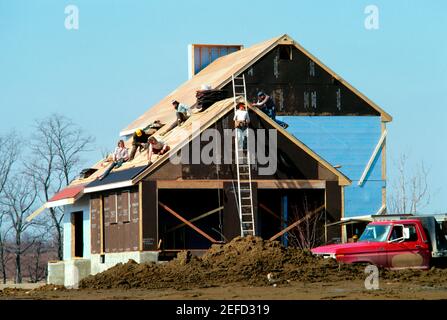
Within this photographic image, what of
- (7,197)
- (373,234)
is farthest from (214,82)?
(7,197)

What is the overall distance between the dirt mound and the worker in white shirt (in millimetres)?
7567

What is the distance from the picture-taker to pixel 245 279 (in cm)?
3684

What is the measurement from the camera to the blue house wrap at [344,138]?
198 ft

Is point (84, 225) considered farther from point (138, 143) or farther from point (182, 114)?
point (182, 114)

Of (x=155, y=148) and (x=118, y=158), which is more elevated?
(x=155, y=148)

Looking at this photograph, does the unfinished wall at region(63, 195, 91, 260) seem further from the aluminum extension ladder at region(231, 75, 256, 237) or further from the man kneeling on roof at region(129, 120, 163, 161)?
the aluminum extension ladder at region(231, 75, 256, 237)

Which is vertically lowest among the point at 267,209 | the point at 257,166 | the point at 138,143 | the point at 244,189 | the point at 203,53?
the point at 267,209

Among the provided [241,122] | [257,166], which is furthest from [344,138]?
[241,122]

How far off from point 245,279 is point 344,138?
82.3 ft

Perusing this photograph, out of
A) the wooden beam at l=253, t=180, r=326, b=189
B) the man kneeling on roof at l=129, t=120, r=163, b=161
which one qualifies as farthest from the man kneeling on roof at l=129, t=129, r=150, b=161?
the wooden beam at l=253, t=180, r=326, b=189

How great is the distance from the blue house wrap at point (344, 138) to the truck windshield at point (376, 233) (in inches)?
761

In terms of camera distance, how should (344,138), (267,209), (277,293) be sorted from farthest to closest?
(344,138) → (267,209) → (277,293)

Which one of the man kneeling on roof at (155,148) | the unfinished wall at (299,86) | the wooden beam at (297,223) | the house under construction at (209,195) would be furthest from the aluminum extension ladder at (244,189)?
the unfinished wall at (299,86)

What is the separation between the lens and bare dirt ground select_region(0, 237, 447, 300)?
33.4 meters
